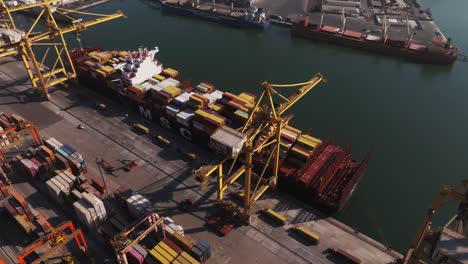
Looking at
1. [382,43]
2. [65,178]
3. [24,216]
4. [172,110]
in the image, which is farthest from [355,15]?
[24,216]

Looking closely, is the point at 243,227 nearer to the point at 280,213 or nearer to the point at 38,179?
the point at 280,213

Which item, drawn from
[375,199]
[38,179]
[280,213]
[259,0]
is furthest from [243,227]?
[259,0]

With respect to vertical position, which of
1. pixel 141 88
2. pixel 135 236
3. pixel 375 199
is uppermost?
pixel 141 88

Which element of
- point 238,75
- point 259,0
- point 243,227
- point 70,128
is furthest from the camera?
point 259,0

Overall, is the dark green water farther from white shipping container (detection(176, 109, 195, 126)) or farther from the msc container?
A: white shipping container (detection(176, 109, 195, 126))

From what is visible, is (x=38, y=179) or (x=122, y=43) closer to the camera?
(x=38, y=179)

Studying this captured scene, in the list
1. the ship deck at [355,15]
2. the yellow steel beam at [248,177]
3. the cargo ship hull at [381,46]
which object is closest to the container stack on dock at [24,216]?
the yellow steel beam at [248,177]

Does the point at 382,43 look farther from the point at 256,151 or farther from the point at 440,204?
the point at 440,204
